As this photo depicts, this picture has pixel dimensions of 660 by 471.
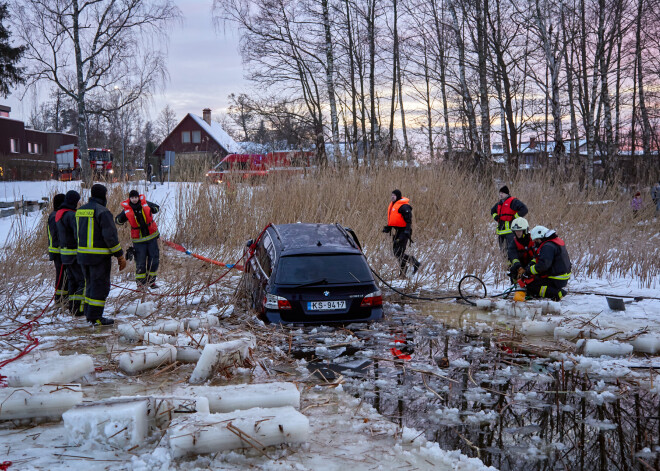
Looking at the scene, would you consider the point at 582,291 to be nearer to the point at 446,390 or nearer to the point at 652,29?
the point at 446,390

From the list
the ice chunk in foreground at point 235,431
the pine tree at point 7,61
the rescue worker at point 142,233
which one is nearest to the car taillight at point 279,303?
the ice chunk in foreground at point 235,431

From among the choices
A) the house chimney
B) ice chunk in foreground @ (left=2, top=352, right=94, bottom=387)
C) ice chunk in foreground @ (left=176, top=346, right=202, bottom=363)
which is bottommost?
ice chunk in foreground @ (left=176, top=346, right=202, bottom=363)

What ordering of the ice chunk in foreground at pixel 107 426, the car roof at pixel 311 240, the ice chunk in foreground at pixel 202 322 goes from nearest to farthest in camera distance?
the ice chunk in foreground at pixel 107 426
the ice chunk in foreground at pixel 202 322
the car roof at pixel 311 240

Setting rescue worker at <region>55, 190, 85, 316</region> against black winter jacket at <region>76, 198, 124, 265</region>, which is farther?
rescue worker at <region>55, 190, 85, 316</region>

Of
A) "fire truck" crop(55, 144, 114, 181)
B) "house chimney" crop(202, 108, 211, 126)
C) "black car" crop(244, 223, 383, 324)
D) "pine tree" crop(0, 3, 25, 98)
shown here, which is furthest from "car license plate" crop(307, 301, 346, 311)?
"house chimney" crop(202, 108, 211, 126)

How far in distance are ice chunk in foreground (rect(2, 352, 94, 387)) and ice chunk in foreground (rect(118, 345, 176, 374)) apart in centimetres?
31

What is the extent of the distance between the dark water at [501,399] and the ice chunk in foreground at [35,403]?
2.30 meters

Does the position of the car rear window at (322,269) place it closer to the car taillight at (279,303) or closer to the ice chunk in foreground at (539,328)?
the car taillight at (279,303)

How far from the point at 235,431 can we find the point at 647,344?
16.0 ft

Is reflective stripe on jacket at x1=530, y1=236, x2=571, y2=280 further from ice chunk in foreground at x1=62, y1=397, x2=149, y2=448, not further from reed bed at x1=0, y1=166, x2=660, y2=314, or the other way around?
ice chunk in foreground at x1=62, y1=397, x2=149, y2=448

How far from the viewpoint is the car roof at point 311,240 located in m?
7.41

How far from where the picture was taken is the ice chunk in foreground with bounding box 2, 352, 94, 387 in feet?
15.3

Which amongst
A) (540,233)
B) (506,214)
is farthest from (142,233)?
(506,214)

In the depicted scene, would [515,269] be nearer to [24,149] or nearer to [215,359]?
[215,359]
